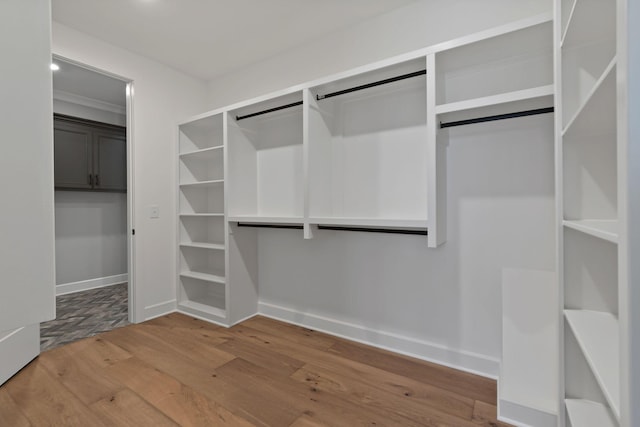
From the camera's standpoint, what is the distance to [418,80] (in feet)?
6.77

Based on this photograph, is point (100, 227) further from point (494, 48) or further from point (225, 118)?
point (494, 48)

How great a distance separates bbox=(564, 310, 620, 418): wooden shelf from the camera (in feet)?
2.69

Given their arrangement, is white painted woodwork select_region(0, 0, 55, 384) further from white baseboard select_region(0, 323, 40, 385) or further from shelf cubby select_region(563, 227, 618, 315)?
white baseboard select_region(0, 323, 40, 385)

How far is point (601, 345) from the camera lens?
1042mm

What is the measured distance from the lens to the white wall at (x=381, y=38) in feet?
6.34

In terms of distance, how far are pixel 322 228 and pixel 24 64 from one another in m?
2.06

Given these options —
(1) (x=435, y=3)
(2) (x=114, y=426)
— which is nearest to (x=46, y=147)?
(2) (x=114, y=426)

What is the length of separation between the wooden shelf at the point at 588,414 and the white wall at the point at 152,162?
3.28 m

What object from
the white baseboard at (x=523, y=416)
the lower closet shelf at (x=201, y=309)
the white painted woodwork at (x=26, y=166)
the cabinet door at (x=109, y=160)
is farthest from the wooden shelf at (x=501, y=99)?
the cabinet door at (x=109, y=160)

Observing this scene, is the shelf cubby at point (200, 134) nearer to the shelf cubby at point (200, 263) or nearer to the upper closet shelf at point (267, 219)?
the upper closet shelf at point (267, 219)

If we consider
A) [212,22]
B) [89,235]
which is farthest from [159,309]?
[212,22]

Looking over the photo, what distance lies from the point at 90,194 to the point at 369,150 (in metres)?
Result: 4.18

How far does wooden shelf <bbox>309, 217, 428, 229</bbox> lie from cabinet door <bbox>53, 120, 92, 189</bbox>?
140 inches

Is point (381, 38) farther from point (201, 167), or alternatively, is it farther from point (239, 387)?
point (239, 387)
